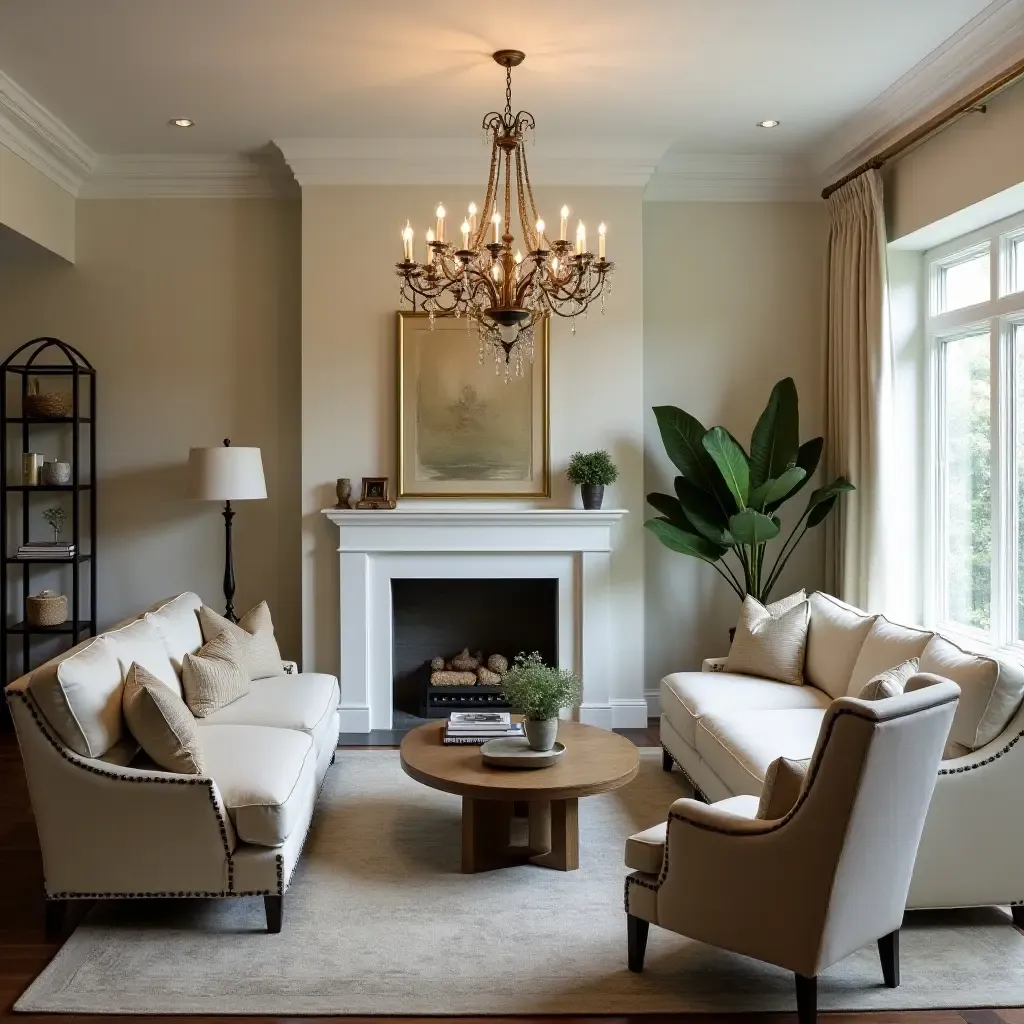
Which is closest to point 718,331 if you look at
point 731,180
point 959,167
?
point 731,180

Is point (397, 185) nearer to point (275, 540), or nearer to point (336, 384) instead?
point (336, 384)

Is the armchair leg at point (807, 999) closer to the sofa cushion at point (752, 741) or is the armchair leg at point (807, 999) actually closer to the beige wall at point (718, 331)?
the sofa cushion at point (752, 741)

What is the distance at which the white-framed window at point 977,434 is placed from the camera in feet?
14.7

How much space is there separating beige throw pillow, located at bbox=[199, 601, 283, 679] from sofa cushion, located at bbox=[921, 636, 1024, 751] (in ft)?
9.10

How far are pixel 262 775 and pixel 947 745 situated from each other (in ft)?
6.96

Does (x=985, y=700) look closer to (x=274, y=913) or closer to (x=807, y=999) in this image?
(x=807, y=999)

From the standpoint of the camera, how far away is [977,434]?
480cm

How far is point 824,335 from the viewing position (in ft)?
18.9

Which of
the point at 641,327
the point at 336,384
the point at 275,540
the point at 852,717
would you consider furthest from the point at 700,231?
the point at 852,717

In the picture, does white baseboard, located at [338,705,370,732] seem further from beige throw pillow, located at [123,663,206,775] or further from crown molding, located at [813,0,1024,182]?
crown molding, located at [813,0,1024,182]

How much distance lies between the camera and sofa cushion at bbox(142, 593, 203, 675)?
12.7 ft

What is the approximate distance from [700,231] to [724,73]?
1.44 m

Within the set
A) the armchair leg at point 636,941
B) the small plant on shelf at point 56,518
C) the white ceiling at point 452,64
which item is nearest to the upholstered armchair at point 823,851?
the armchair leg at point 636,941

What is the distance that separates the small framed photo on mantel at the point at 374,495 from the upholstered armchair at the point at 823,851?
3051 mm
